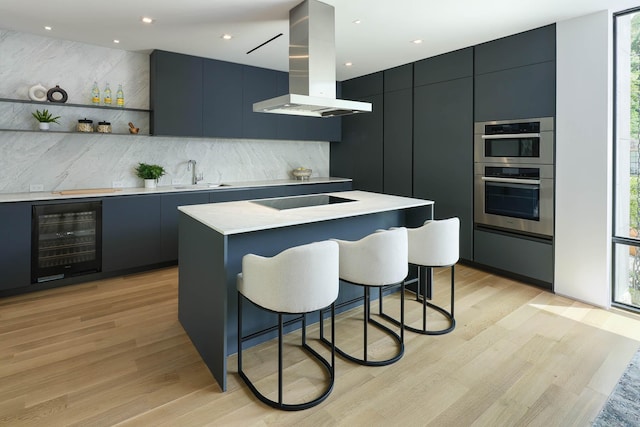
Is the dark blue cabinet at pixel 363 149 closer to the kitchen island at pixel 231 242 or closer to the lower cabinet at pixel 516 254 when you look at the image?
the lower cabinet at pixel 516 254

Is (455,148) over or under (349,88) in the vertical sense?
under

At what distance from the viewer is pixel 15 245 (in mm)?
3410

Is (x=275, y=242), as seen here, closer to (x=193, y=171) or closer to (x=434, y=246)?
(x=434, y=246)

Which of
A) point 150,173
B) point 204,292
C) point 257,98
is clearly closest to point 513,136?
point 257,98

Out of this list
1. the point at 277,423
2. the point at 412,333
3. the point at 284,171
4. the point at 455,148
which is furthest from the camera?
the point at 284,171

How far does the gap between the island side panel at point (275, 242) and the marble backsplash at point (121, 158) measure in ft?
9.37

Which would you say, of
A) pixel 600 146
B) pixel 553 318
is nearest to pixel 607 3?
pixel 600 146

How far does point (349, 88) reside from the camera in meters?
6.02

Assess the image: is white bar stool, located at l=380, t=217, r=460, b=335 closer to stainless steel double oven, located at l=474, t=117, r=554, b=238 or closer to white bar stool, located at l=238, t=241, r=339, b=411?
white bar stool, located at l=238, t=241, r=339, b=411

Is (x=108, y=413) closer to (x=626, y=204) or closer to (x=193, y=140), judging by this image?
(x=193, y=140)

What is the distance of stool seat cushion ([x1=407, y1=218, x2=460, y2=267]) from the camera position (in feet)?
8.84

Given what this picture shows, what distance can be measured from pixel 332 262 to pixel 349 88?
15.2 feet

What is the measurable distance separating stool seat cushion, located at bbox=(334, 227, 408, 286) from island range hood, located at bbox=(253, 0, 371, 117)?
129 centimetres

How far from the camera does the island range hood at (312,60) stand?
299cm
